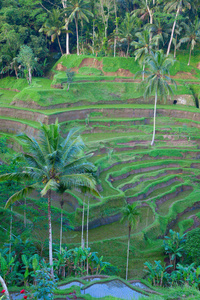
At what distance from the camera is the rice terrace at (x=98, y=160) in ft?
46.0

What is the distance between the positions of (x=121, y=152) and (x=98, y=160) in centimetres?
449

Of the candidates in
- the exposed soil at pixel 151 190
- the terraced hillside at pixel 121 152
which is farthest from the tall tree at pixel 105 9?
the exposed soil at pixel 151 190

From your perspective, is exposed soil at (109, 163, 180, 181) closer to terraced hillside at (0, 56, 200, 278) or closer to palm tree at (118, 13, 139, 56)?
terraced hillside at (0, 56, 200, 278)

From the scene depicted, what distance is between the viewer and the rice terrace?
14023 millimetres

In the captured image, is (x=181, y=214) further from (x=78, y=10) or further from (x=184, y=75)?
(x=78, y=10)

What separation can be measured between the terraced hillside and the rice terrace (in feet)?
0.40

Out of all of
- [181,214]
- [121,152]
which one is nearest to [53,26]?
[121,152]

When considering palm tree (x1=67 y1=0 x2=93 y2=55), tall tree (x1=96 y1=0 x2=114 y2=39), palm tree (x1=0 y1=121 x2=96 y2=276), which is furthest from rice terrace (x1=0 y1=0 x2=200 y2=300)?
tall tree (x1=96 y1=0 x2=114 y2=39)

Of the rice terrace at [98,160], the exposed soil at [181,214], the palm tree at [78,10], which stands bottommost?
the exposed soil at [181,214]

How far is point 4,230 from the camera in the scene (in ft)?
59.4

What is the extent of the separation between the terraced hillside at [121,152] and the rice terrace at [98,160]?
122 millimetres

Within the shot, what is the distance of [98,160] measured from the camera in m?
28.9

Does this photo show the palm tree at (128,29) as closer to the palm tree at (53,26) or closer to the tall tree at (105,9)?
the tall tree at (105,9)

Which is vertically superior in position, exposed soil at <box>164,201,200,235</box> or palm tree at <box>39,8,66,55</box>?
palm tree at <box>39,8,66,55</box>
